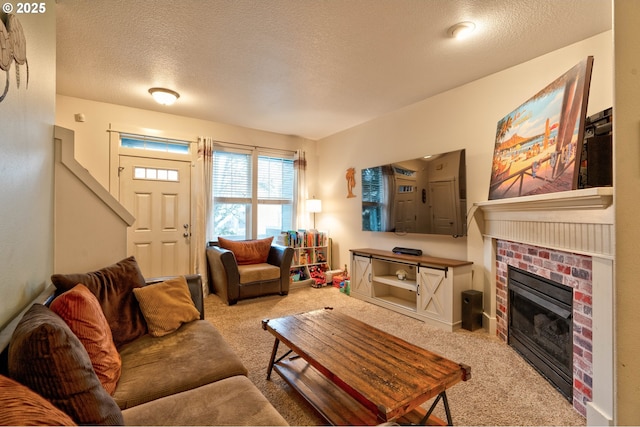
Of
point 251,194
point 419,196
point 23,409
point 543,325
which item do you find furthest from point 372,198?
point 23,409

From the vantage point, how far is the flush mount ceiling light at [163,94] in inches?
124

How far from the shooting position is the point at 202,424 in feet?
3.33

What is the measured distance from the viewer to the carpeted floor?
1.60 meters

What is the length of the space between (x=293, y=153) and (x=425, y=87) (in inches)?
103

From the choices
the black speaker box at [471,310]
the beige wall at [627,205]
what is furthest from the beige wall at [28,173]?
the black speaker box at [471,310]

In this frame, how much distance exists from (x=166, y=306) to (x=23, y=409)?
133 centimetres

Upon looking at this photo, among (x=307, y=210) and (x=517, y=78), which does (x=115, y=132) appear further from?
(x=517, y=78)

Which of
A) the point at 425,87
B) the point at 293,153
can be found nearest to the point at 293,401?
the point at 425,87

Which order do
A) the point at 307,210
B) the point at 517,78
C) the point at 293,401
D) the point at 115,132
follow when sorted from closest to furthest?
the point at 293,401, the point at 517,78, the point at 115,132, the point at 307,210

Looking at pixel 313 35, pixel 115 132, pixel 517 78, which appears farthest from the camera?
pixel 115 132

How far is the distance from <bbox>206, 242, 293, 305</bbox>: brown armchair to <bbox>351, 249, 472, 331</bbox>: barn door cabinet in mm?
1011

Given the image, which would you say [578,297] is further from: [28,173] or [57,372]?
[28,173]

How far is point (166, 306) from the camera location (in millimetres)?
1843

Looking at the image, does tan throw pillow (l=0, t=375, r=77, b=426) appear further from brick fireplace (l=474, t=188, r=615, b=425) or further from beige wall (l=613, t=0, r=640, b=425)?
brick fireplace (l=474, t=188, r=615, b=425)
